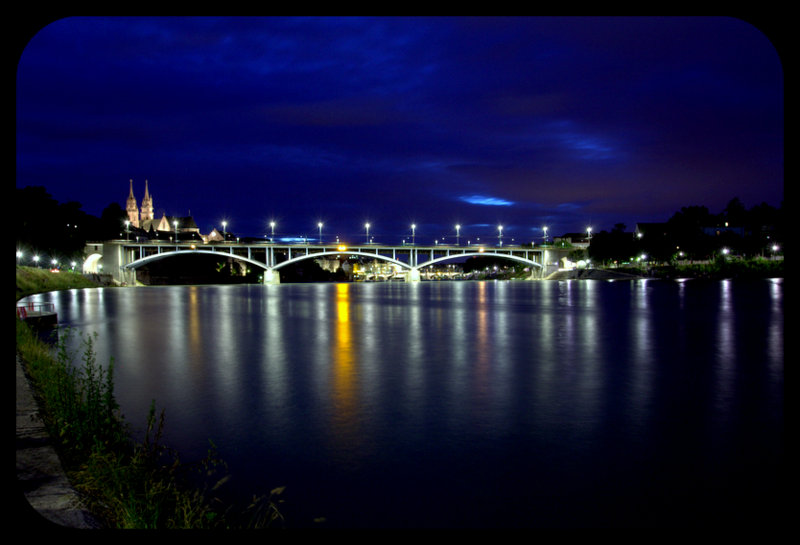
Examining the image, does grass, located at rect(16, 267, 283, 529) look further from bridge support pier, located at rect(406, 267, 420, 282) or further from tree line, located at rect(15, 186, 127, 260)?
bridge support pier, located at rect(406, 267, 420, 282)

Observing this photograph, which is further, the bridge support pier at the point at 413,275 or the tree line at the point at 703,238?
the bridge support pier at the point at 413,275

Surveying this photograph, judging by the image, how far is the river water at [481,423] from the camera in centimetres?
692

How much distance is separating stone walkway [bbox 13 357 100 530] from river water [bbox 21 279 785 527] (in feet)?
7.70

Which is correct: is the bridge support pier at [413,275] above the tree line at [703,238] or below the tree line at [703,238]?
below

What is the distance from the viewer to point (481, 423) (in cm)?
1055

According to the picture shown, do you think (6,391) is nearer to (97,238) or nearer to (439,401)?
(439,401)

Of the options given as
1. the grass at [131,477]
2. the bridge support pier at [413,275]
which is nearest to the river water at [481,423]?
the grass at [131,477]

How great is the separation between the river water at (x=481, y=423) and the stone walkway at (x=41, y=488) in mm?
2346

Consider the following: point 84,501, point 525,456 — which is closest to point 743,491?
point 525,456

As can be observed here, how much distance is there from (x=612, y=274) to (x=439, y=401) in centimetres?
11698

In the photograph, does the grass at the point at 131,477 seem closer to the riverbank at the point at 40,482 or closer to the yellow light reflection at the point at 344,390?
the riverbank at the point at 40,482

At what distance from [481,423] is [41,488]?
24.6ft

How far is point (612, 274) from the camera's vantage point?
11994 centimetres

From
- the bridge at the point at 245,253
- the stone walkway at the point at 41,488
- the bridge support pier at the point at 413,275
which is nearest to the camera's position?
the stone walkway at the point at 41,488
